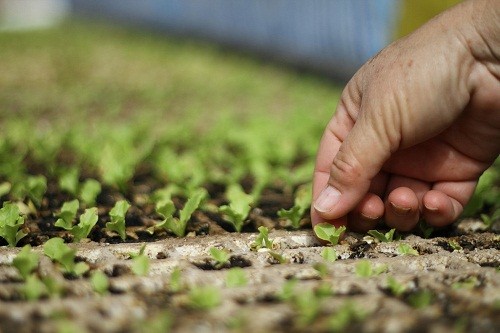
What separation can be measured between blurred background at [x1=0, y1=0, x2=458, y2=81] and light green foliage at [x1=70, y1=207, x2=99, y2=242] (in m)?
3.01

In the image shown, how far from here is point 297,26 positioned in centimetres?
680

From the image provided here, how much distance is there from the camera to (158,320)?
4.10 feet

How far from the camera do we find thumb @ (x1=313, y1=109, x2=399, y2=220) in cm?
169

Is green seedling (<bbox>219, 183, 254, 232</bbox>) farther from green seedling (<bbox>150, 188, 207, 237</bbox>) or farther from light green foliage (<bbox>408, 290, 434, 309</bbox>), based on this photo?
light green foliage (<bbox>408, 290, 434, 309</bbox>)

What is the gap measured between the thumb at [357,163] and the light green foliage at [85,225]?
0.72 metres

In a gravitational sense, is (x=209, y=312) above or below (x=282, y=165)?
above

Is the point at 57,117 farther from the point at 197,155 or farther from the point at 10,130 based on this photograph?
the point at 197,155

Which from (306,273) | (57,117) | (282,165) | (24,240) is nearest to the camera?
(306,273)

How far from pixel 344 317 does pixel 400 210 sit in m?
0.62

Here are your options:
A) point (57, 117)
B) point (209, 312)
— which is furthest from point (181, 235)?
point (57, 117)

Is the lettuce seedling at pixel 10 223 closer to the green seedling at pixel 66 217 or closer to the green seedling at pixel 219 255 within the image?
the green seedling at pixel 66 217

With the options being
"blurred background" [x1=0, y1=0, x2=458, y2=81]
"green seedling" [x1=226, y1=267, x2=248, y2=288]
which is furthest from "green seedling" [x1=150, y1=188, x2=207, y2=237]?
"blurred background" [x1=0, y1=0, x2=458, y2=81]

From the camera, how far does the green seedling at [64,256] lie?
62.1 inches

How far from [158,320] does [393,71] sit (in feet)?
3.17
